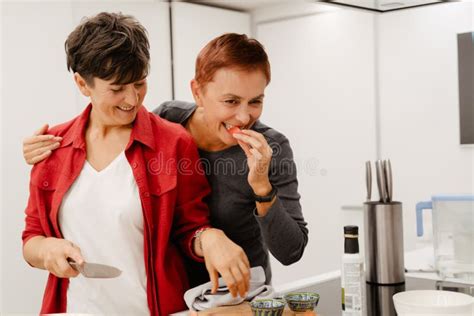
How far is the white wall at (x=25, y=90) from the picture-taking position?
2.29 metres

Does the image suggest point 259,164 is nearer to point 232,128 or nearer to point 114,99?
point 232,128

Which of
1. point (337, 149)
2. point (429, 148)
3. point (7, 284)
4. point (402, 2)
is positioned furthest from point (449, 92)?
point (7, 284)

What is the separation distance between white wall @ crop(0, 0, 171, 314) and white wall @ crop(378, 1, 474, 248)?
1.30m

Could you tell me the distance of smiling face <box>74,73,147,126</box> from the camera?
1580mm

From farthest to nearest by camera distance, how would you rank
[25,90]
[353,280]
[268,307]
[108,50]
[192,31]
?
[25,90] < [192,31] < [108,50] < [353,280] < [268,307]

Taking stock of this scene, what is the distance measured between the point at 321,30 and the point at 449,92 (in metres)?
0.71

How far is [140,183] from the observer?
5.12 ft

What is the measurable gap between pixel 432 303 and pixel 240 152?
640 millimetres

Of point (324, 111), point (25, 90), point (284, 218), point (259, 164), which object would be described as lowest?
point (284, 218)

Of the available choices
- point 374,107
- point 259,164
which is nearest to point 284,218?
point 259,164

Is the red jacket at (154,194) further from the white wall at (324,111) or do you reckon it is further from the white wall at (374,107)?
the white wall at (374,107)

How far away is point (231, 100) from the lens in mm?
1633

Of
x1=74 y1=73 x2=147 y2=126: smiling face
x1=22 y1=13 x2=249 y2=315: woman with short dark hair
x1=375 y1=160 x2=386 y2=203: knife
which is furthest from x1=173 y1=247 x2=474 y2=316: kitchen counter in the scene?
x1=74 y1=73 x2=147 y2=126: smiling face

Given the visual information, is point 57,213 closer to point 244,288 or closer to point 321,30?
point 244,288
